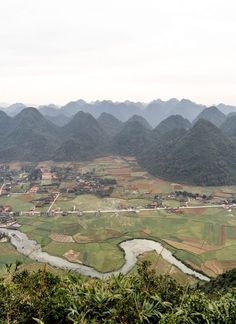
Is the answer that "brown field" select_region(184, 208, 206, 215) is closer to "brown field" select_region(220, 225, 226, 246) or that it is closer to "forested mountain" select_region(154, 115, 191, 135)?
"brown field" select_region(220, 225, 226, 246)

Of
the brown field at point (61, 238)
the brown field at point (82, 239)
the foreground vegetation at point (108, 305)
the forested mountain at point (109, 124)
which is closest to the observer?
the foreground vegetation at point (108, 305)

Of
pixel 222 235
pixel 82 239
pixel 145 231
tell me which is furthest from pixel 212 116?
pixel 82 239

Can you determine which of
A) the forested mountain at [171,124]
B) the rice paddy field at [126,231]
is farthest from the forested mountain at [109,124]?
the rice paddy field at [126,231]

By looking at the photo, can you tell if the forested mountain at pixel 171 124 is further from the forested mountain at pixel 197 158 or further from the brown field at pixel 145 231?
the brown field at pixel 145 231

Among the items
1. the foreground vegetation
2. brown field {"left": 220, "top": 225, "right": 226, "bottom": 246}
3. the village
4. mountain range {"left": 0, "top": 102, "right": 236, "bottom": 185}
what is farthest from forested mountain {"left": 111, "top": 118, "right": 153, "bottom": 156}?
the foreground vegetation

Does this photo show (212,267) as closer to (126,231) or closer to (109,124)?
(126,231)

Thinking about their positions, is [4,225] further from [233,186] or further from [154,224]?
[233,186]
